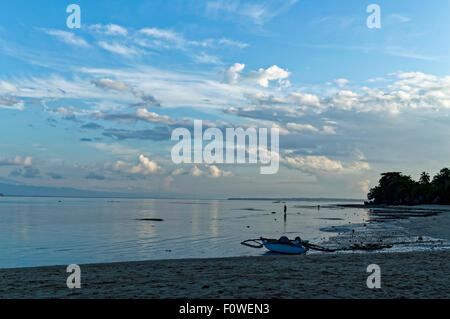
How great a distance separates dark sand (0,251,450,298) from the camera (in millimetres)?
12711

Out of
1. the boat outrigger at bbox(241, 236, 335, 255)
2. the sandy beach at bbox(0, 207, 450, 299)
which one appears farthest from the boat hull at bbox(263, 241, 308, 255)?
the sandy beach at bbox(0, 207, 450, 299)

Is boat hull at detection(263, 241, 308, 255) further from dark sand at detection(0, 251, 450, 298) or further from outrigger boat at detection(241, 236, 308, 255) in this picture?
dark sand at detection(0, 251, 450, 298)

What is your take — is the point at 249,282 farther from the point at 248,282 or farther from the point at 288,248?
the point at 288,248

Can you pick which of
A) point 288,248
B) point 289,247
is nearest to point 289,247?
point 289,247

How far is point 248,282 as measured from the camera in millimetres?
14727

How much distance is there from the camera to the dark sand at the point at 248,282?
41.7ft

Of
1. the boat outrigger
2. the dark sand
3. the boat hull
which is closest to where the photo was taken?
the dark sand

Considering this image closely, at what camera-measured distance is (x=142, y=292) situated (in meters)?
13.2

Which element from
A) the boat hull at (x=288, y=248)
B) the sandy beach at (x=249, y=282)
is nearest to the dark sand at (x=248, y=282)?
the sandy beach at (x=249, y=282)

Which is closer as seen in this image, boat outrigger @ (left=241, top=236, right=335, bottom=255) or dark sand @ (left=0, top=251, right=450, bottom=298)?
dark sand @ (left=0, top=251, right=450, bottom=298)

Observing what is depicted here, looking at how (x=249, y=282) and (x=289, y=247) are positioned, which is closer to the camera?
(x=249, y=282)

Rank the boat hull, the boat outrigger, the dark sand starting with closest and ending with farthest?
1. the dark sand
2. the boat hull
3. the boat outrigger
